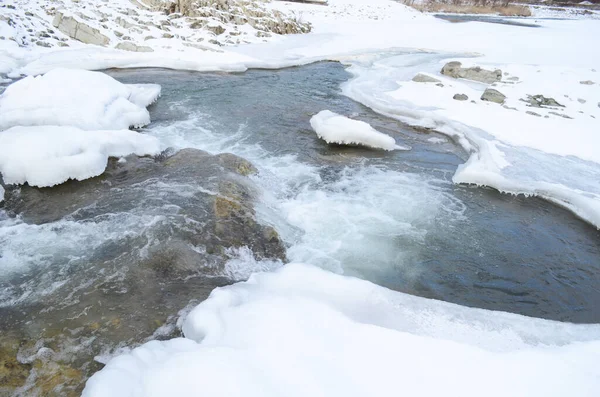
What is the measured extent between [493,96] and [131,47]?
41.0ft

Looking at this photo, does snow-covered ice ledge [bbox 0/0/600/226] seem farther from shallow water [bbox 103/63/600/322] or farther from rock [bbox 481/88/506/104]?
shallow water [bbox 103/63/600/322]

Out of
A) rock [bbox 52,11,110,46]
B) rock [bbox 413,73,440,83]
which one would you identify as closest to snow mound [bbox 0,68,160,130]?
rock [bbox 52,11,110,46]

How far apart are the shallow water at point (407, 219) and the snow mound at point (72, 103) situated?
658mm

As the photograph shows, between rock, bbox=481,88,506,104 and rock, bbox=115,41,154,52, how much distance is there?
11.6 m

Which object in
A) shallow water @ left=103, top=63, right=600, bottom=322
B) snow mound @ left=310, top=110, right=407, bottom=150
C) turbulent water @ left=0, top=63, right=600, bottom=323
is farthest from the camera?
snow mound @ left=310, top=110, right=407, bottom=150

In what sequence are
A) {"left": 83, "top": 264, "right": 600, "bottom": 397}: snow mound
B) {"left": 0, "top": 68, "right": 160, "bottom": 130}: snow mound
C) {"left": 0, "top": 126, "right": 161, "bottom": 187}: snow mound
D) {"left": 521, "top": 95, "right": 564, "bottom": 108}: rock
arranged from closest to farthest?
{"left": 83, "top": 264, "right": 600, "bottom": 397}: snow mound, {"left": 0, "top": 126, "right": 161, "bottom": 187}: snow mound, {"left": 0, "top": 68, "right": 160, "bottom": 130}: snow mound, {"left": 521, "top": 95, "right": 564, "bottom": 108}: rock

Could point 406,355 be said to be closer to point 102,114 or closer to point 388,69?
point 102,114

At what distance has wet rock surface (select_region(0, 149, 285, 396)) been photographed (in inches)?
125

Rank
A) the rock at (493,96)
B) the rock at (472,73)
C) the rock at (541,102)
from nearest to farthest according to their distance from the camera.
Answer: the rock at (541,102) → the rock at (493,96) → the rock at (472,73)

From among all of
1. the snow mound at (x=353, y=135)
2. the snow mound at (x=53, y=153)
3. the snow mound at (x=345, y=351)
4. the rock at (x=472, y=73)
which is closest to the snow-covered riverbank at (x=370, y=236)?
the snow mound at (x=345, y=351)

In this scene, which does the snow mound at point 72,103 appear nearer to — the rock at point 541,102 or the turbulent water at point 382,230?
the turbulent water at point 382,230

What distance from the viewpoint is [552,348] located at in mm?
3336

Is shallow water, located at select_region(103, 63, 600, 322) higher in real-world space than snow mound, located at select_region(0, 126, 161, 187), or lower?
lower

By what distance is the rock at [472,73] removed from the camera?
1266 centimetres
